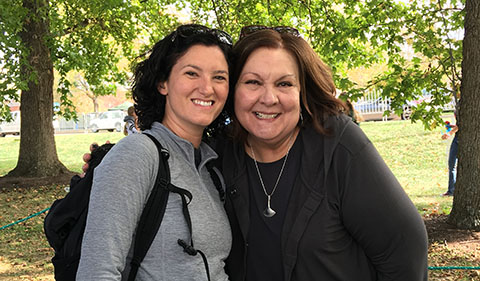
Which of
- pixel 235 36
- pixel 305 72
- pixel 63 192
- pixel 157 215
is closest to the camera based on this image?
pixel 157 215

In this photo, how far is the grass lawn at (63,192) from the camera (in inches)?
291

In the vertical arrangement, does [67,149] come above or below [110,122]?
below

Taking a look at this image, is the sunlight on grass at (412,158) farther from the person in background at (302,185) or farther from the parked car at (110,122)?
the parked car at (110,122)

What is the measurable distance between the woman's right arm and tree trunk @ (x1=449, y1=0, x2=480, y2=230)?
609cm

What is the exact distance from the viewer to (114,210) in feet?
6.26

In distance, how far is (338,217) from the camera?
2.29 m

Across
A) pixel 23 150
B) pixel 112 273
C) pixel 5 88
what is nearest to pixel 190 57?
pixel 112 273

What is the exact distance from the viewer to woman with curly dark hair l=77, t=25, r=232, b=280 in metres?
1.90

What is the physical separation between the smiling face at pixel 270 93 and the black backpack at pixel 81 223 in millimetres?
605

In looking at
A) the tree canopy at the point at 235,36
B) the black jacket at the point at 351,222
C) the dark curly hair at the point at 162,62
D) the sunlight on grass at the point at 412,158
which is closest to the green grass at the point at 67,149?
the sunlight on grass at the point at 412,158

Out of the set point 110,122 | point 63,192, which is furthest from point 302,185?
point 110,122

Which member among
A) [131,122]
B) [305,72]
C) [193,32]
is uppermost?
[193,32]

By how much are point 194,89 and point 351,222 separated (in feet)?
3.17

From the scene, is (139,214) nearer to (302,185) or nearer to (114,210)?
(114,210)
